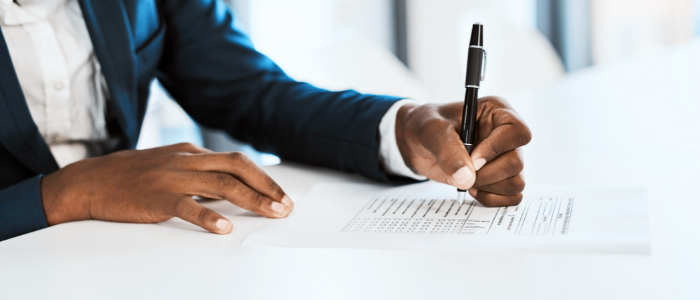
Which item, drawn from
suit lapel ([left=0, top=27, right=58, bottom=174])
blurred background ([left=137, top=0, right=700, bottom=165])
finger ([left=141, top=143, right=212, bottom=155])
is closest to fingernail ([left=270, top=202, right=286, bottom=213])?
finger ([left=141, top=143, right=212, bottom=155])

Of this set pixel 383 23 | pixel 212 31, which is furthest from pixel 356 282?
pixel 383 23

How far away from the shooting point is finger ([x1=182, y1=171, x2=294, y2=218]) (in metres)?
0.63

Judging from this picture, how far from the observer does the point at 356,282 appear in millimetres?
444

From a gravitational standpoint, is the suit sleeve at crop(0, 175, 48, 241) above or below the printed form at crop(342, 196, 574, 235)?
above

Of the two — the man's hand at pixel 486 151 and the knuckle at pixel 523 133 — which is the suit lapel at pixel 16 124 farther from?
the knuckle at pixel 523 133

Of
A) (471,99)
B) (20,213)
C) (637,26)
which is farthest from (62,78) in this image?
(637,26)

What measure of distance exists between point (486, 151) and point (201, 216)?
0.31 metres

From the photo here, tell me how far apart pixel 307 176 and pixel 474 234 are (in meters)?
0.37

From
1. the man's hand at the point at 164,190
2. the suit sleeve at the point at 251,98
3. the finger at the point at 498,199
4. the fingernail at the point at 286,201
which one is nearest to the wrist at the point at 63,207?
the man's hand at the point at 164,190

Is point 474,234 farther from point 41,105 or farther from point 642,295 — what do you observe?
point 41,105

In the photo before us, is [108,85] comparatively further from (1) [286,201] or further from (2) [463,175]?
(2) [463,175]

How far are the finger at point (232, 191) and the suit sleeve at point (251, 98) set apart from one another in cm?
21

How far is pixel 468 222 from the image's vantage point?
58 cm

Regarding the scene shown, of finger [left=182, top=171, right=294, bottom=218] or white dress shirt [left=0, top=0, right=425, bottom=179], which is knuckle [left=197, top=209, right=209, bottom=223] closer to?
finger [left=182, top=171, right=294, bottom=218]
